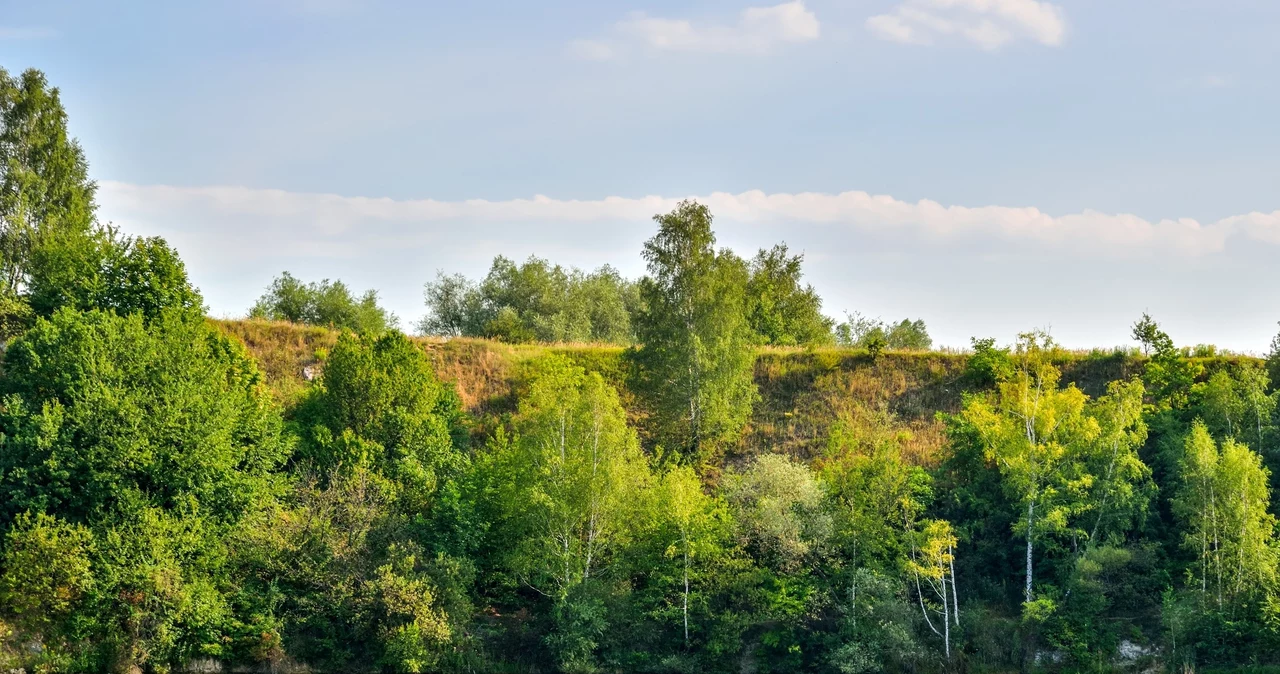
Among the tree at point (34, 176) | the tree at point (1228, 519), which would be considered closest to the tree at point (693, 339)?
the tree at point (1228, 519)

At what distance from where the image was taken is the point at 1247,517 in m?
34.7

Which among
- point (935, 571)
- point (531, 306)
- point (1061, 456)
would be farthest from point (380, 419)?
point (531, 306)

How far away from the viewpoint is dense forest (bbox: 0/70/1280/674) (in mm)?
33938

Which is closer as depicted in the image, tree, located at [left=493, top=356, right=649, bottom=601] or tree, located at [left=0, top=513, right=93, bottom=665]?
tree, located at [left=0, top=513, right=93, bottom=665]

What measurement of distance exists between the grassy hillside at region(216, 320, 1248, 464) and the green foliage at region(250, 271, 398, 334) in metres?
14.9

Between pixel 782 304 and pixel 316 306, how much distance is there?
30888mm

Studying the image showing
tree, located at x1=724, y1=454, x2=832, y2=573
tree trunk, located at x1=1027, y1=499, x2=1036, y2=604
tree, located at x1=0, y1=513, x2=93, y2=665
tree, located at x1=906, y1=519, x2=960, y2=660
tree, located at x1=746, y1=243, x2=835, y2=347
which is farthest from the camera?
tree, located at x1=746, y1=243, x2=835, y2=347

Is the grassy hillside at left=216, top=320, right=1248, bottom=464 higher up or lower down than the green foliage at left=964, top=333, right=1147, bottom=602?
higher up

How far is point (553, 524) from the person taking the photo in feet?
121

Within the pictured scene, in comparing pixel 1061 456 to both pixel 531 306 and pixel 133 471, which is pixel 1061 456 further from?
pixel 531 306

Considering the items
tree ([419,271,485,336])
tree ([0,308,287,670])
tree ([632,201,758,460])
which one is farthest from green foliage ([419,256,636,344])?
tree ([0,308,287,670])

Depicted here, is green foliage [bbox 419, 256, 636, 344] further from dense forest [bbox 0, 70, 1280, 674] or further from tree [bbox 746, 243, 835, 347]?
dense forest [bbox 0, 70, 1280, 674]

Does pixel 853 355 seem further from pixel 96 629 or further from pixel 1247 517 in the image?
pixel 96 629

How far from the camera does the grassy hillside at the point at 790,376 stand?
48.1m
